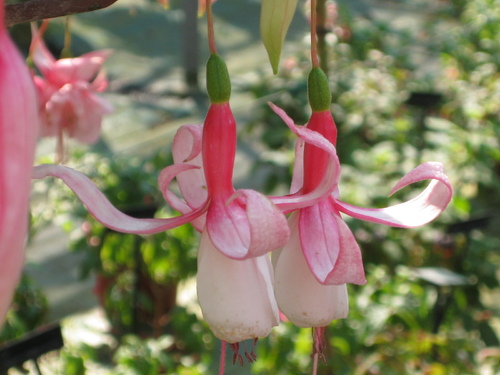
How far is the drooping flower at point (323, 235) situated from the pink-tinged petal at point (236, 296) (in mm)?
22

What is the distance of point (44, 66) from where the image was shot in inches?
29.7

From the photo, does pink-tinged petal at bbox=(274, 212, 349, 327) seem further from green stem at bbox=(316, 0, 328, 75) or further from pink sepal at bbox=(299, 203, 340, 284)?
green stem at bbox=(316, 0, 328, 75)

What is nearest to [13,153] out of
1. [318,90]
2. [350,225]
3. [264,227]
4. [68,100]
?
[264,227]

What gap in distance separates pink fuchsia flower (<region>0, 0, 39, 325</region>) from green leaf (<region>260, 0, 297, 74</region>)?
20cm

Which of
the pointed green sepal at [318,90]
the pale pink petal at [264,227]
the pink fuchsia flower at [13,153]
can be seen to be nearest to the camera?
the pink fuchsia flower at [13,153]

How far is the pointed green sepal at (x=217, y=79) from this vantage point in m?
0.36

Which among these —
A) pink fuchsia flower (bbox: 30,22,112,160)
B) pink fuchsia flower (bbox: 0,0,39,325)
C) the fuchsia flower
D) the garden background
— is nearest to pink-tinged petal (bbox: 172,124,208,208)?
the fuchsia flower

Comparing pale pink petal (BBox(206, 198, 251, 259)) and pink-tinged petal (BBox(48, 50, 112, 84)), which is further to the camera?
pink-tinged petal (BBox(48, 50, 112, 84))

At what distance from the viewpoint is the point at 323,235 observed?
14.9 inches

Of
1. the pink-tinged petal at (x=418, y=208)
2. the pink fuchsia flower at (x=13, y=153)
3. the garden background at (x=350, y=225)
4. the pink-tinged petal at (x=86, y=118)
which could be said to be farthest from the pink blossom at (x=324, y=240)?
the garden background at (x=350, y=225)

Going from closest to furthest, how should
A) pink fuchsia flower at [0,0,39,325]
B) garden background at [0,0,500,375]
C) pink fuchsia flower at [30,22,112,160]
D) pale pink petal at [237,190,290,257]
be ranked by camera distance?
1. pink fuchsia flower at [0,0,39,325]
2. pale pink petal at [237,190,290,257]
3. pink fuchsia flower at [30,22,112,160]
4. garden background at [0,0,500,375]

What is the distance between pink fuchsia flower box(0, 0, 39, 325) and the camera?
7.0 inches

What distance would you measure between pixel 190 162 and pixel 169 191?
2cm

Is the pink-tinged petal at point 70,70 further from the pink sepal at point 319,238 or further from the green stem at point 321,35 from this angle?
the pink sepal at point 319,238
